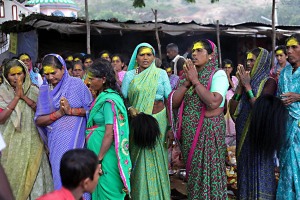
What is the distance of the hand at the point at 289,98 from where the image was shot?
16.5ft

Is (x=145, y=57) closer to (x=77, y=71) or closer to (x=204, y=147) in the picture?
(x=204, y=147)

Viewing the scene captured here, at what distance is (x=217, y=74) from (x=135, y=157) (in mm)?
1250

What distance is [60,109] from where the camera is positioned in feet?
16.9

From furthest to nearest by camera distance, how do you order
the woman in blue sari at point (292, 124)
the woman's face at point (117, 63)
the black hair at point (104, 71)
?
1. the woman's face at point (117, 63)
2. the woman in blue sari at point (292, 124)
3. the black hair at point (104, 71)

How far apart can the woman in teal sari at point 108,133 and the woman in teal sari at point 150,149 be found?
0.38 metres

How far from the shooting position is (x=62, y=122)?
519 cm

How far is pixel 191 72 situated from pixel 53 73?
1414 millimetres

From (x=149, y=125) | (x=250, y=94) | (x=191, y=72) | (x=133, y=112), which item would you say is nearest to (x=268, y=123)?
(x=250, y=94)

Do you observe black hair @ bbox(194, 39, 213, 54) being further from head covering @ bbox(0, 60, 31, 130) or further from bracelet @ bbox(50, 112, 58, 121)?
head covering @ bbox(0, 60, 31, 130)

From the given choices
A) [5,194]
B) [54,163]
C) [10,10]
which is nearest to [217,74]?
[54,163]

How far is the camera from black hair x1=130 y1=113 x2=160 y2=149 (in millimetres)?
5164

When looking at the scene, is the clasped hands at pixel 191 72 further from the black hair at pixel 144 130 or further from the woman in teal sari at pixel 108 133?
the woman in teal sari at pixel 108 133

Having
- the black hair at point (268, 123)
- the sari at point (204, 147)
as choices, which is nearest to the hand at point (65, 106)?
the sari at point (204, 147)

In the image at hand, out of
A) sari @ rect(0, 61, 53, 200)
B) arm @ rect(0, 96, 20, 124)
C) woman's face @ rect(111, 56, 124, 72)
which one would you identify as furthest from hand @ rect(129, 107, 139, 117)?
woman's face @ rect(111, 56, 124, 72)
